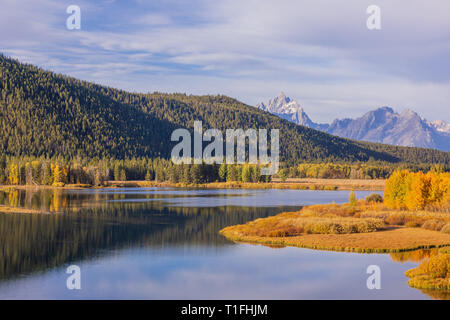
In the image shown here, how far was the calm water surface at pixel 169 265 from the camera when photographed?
114 feet

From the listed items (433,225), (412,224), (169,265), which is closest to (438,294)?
(169,265)

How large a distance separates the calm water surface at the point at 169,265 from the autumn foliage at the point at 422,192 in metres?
32.2

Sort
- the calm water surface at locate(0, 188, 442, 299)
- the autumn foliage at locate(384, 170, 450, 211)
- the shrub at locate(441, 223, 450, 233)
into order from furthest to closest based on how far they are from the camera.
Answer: the autumn foliage at locate(384, 170, 450, 211)
the shrub at locate(441, 223, 450, 233)
the calm water surface at locate(0, 188, 442, 299)

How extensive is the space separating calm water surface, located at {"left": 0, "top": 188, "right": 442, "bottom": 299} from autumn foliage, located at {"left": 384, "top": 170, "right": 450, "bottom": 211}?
3220 cm

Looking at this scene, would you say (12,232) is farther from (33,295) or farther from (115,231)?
(33,295)

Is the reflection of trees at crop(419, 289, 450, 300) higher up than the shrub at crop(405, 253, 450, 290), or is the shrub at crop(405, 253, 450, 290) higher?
the shrub at crop(405, 253, 450, 290)

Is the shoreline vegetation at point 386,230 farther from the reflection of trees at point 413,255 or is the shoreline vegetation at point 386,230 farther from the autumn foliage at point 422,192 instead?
the reflection of trees at point 413,255

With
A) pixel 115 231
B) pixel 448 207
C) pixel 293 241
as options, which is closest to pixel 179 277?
pixel 293 241

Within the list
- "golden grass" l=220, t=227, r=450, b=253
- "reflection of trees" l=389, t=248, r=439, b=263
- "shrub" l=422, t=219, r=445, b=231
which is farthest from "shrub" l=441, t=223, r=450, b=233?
"reflection of trees" l=389, t=248, r=439, b=263

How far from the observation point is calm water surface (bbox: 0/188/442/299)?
114ft

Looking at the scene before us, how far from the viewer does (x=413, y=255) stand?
156 ft

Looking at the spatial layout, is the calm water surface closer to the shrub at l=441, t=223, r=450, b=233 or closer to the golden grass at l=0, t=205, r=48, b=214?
the golden grass at l=0, t=205, r=48, b=214

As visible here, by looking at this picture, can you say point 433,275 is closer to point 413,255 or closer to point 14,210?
point 413,255

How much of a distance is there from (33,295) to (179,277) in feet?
35.6
